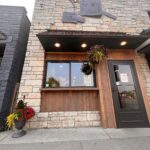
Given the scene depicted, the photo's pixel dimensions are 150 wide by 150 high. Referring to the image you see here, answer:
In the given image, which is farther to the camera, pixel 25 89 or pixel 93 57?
pixel 93 57

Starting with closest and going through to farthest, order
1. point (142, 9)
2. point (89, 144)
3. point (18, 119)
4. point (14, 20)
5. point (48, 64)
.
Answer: point (89, 144)
point (18, 119)
point (48, 64)
point (14, 20)
point (142, 9)

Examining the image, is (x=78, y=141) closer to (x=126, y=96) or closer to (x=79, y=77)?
(x=79, y=77)

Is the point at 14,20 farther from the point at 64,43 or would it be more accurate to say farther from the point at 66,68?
the point at 66,68

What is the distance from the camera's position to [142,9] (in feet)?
17.0

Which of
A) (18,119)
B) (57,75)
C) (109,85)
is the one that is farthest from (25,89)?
(109,85)

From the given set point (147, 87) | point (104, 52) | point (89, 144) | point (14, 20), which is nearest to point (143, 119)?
point (147, 87)

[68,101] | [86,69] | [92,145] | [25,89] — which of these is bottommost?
[92,145]

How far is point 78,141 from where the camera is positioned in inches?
93.1

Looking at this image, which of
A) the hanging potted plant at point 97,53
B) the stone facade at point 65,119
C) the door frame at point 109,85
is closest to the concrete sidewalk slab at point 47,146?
the stone facade at point 65,119

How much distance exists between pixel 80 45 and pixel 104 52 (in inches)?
32.4

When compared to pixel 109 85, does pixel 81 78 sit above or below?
above

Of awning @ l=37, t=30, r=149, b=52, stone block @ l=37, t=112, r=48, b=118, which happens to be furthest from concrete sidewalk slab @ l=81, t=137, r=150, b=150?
awning @ l=37, t=30, r=149, b=52

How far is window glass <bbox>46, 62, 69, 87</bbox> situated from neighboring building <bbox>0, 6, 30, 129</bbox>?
48.2 inches

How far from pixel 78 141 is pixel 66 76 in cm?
202
